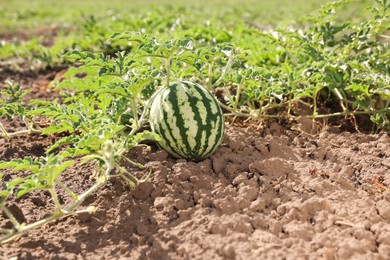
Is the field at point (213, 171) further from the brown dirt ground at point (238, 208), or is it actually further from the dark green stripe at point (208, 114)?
the dark green stripe at point (208, 114)

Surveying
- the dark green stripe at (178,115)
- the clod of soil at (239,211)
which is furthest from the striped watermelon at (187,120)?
the clod of soil at (239,211)

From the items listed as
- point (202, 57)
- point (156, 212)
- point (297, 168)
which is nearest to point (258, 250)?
point (156, 212)

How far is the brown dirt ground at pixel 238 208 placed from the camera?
2.66 metres

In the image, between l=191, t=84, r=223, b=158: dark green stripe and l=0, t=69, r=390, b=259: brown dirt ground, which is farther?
l=191, t=84, r=223, b=158: dark green stripe

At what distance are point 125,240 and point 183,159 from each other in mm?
809

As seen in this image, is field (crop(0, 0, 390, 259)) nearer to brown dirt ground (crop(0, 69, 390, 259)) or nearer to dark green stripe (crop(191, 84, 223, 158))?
brown dirt ground (crop(0, 69, 390, 259))

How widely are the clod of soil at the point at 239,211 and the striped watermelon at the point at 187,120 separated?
106 mm

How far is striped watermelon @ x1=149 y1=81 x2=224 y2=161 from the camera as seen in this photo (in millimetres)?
3352

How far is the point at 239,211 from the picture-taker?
2.94 meters

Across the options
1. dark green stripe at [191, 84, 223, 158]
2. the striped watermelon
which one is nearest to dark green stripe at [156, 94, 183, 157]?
the striped watermelon

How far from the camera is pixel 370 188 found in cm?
320

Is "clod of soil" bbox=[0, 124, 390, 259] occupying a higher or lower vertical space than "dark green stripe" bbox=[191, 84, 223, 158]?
lower

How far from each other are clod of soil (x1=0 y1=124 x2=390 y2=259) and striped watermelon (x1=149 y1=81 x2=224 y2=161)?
106mm

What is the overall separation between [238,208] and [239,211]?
0.07 feet
